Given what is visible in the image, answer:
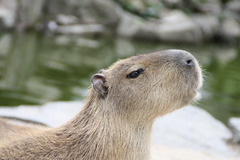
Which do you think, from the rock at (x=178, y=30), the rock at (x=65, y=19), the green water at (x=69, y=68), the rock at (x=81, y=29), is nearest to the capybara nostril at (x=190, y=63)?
the green water at (x=69, y=68)

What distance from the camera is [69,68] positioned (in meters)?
10.8

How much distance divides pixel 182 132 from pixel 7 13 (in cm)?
1157

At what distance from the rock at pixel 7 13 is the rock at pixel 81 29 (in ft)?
4.96

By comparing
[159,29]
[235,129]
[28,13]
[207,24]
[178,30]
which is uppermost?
[207,24]

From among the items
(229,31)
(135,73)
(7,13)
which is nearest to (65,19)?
(7,13)

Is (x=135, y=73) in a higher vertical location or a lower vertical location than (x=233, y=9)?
lower

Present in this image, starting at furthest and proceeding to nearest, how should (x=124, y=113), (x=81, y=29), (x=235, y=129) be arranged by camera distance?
(x=81, y=29)
(x=235, y=129)
(x=124, y=113)

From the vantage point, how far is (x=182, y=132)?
17.2 ft

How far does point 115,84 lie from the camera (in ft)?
9.93

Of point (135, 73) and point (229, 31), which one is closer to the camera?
point (135, 73)

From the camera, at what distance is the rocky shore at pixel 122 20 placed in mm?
16859

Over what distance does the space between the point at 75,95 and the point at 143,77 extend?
17.6 feet

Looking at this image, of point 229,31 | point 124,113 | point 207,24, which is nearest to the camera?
point 124,113

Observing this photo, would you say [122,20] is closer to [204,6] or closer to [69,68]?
[204,6]
